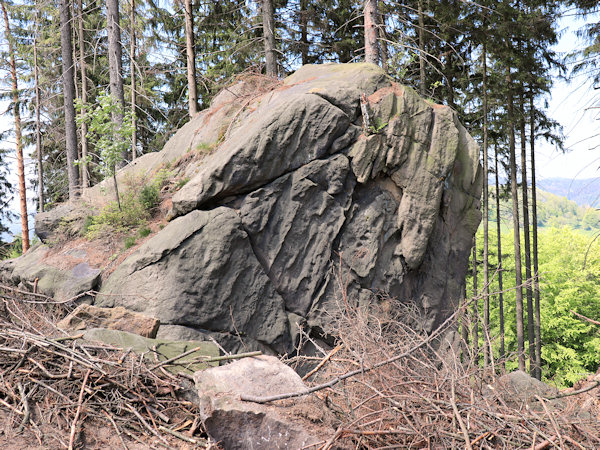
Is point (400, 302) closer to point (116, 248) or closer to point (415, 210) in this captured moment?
point (415, 210)

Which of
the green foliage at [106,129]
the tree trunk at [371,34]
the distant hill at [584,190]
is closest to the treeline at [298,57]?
the tree trunk at [371,34]

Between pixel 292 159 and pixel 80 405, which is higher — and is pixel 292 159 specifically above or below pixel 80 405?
above

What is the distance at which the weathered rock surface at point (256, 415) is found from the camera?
3262mm

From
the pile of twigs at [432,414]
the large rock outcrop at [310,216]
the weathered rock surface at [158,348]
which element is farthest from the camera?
the large rock outcrop at [310,216]

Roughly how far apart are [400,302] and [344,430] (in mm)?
6298

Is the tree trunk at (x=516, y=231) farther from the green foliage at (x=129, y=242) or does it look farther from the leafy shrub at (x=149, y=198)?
the green foliage at (x=129, y=242)

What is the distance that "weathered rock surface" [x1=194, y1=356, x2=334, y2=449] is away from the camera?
3262mm

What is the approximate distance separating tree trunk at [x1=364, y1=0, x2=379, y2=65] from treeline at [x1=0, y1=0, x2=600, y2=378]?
2 cm

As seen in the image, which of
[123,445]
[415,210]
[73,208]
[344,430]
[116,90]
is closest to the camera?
[344,430]

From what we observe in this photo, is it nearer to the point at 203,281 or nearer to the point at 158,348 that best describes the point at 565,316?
the point at 203,281

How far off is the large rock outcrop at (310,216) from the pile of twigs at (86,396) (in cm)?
295

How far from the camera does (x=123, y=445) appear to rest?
136 inches

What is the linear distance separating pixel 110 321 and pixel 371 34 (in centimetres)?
886

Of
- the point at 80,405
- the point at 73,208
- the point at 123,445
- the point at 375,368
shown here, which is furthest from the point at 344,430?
the point at 73,208
